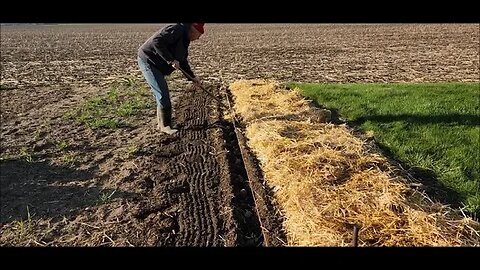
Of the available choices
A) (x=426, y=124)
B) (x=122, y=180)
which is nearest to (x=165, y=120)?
(x=122, y=180)

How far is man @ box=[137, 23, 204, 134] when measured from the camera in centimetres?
650

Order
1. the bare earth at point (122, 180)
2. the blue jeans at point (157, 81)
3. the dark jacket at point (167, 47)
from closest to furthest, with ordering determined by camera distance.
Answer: the bare earth at point (122, 180), the dark jacket at point (167, 47), the blue jeans at point (157, 81)

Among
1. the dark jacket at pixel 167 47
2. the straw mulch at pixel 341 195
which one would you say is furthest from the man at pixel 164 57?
the straw mulch at pixel 341 195

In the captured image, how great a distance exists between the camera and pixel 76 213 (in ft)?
15.0

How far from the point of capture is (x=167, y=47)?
21.8 ft

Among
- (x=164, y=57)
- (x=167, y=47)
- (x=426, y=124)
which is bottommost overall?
(x=426, y=124)

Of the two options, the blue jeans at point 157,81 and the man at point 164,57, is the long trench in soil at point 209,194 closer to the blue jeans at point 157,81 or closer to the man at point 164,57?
the man at point 164,57

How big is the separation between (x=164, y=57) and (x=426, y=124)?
4353 millimetres

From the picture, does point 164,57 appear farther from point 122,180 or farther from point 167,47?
point 122,180

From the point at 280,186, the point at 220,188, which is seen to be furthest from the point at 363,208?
the point at 220,188

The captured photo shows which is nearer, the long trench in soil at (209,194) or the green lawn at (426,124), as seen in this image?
the long trench in soil at (209,194)

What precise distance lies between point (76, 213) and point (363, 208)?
289 cm

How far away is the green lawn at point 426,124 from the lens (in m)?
5.29
